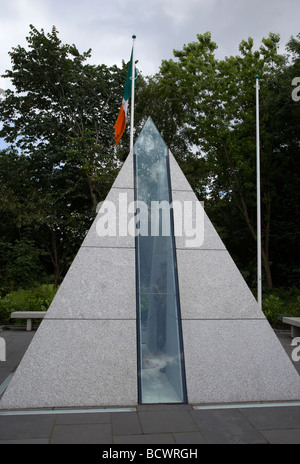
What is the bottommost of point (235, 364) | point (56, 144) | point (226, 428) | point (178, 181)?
point (226, 428)

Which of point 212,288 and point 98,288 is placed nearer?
point 98,288

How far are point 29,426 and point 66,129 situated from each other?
18.0 m

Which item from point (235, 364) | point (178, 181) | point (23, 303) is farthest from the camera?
point (23, 303)

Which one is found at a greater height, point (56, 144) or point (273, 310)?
point (56, 144)

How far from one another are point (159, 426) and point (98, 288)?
72.2 inches

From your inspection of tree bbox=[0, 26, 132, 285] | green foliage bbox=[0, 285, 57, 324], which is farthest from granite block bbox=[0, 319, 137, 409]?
tree bbox=[0, 26, 132, 285]

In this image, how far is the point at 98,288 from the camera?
16.4 ft

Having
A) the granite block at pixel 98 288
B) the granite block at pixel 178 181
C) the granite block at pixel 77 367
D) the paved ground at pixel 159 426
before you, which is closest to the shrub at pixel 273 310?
the granite block at pixel 178 181

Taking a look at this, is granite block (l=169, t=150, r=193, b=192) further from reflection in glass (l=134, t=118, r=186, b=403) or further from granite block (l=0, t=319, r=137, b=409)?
granite block (l=0, t=319, r=137, b=409)

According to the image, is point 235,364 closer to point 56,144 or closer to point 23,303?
point 23,303

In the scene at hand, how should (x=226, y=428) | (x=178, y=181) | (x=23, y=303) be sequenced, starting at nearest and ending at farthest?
1. (x=226, y=428)
2. (x=178, y=181)
3. (x=23, y=303)

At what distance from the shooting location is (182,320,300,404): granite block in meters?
4.63

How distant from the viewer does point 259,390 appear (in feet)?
15.4

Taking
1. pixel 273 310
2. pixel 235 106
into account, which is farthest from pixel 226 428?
pixel 235 106
